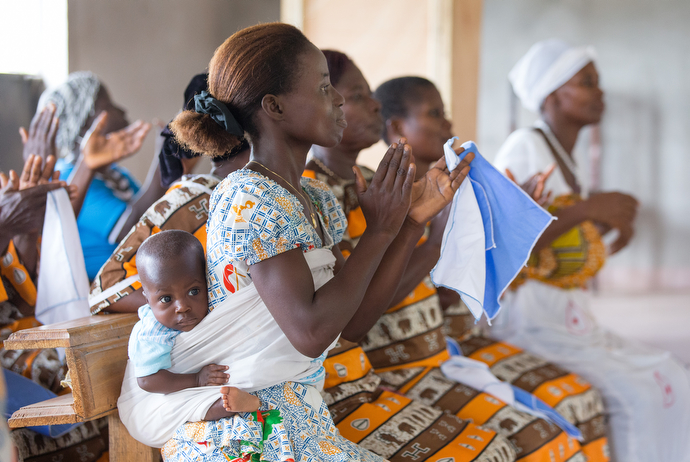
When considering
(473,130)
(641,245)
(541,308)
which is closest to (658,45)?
(641,245)

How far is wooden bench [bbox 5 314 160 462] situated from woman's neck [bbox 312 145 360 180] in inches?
36.6

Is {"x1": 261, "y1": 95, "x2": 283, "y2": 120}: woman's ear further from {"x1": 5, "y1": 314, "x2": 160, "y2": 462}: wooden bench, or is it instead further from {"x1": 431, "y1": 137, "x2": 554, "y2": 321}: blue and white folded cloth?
{"x1": 5, "y1": 314, "x2": 160, "y2": 462}: wooden bench

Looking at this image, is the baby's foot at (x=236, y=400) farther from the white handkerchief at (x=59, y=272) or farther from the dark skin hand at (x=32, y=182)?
the dark skin hand at (x=32, y=182)

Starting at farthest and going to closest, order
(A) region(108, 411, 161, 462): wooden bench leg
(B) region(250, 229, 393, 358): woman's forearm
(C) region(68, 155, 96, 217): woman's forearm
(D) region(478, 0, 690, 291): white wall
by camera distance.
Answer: (D) region(478, 0, 690, 291): white wall
(C) region(68, 155, 96, 217): woman's forearm
(A) region(108, 411, 161, 462): wooden bench leg
(B) region(250, 229, 393, 358): woman's forearm

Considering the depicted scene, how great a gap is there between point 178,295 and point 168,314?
0.17 feet

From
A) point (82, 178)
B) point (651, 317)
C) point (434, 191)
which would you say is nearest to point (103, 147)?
point (82, 178)

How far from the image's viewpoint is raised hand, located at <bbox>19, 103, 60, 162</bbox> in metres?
2.25

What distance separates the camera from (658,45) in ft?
19.8

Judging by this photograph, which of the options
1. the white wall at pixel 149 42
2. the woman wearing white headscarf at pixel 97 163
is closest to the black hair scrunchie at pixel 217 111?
the woman wearing white headscarf at pixel 97 163

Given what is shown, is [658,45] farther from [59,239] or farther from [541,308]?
[59,239]

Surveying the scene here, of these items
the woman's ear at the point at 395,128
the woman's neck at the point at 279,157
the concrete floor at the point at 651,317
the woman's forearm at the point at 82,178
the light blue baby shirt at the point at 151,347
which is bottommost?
the concrete floor at the point at 651,317

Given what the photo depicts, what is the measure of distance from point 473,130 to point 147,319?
2.89 m

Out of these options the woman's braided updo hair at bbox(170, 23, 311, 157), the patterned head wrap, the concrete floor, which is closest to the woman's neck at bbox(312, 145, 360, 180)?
the woman's braided updo hair at bbox(170, 23, 311, 157)

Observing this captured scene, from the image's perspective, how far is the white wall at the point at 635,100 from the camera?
598 cm
